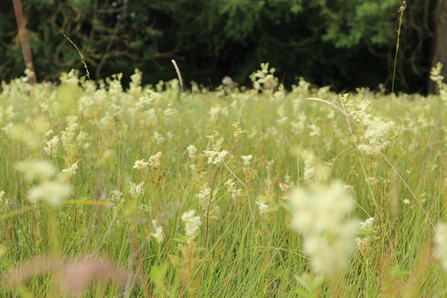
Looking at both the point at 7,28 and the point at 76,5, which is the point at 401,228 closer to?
the point at 76,5

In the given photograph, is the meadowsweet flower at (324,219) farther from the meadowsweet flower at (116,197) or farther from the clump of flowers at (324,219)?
the meadowsweet flower at (116,197)

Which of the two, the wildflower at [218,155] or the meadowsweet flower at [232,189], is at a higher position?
the wildflower at [218,155]

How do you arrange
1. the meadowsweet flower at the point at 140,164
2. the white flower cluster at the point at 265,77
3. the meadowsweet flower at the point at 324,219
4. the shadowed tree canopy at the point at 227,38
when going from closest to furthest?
the meadowsweet flower at the point at 324,219 < the meadowsweet flower at the point at 140,164 < the white flower cluster at the point at 265,77 < the shadowed tree canopy at the point at 227,38

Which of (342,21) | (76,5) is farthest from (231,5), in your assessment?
(76,5)

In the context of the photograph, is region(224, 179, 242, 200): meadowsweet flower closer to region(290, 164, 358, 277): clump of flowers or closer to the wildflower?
the wildflower

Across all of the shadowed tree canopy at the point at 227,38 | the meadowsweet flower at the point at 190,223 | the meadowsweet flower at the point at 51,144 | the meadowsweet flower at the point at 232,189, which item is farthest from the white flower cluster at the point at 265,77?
the shadowed tree canopy at the point at 227,38

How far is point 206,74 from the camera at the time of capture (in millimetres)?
20328

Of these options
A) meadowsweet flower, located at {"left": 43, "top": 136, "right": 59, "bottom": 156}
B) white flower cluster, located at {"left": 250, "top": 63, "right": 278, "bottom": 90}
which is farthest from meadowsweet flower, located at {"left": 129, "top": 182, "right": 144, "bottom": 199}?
white flower cluster, located at {"left": 250, "top": 63, "right": 278, "bottom": 90}

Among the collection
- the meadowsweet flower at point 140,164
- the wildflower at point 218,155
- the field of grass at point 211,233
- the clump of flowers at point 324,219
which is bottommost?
the field of grass at point 211,233

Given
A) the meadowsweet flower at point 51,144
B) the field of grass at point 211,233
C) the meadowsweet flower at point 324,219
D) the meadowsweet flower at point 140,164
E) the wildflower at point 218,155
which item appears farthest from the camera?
the meadowsweet flower at point 51,144

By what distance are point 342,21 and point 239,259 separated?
16.5 metres

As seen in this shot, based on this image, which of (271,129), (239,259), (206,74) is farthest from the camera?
(206,74)

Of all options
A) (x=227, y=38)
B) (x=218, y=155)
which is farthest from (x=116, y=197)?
(x=227, y=38)

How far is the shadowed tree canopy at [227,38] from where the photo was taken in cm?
1638
